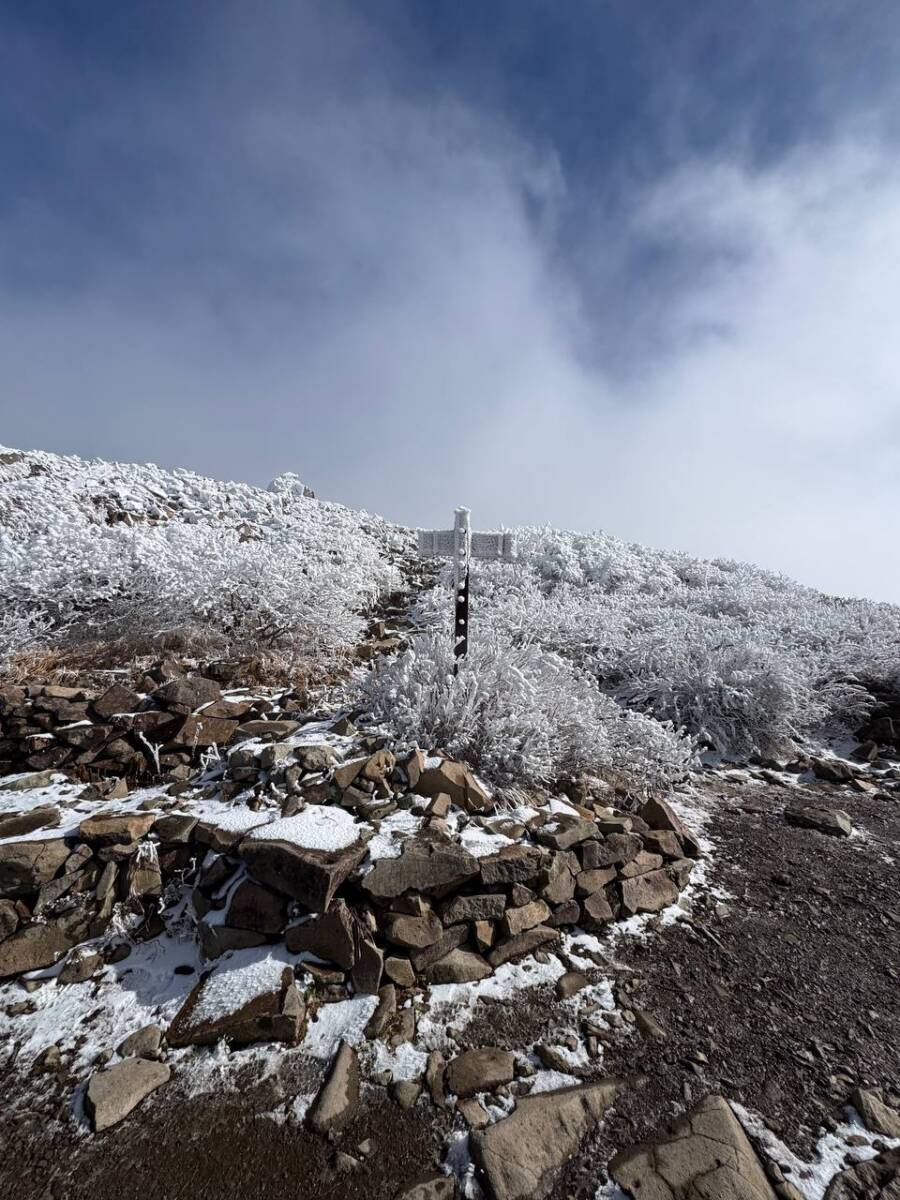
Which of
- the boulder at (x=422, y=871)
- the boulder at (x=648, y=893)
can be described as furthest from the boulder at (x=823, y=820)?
the boulder at (x=422, y=871)

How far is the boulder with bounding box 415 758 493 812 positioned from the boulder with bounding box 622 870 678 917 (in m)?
1.13

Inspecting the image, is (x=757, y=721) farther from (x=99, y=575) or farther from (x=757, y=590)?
(x=99, y=575)

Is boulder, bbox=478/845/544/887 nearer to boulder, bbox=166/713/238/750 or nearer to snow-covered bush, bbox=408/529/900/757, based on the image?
boulder, bbox=166/713/238/750

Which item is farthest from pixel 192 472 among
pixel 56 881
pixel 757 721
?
pixel 757 721

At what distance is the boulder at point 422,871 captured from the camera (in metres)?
3.12

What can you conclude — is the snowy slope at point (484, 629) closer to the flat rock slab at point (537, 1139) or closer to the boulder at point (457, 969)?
the boulder at point (457, 969)

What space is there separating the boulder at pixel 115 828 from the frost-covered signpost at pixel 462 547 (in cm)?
321

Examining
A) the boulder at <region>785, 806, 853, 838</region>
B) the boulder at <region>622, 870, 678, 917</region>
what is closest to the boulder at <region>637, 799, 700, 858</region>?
the boulder at <region>622, 870, 678, 917</region>

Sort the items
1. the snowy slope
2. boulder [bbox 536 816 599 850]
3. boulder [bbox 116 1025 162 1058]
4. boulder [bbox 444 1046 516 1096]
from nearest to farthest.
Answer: boulder [bbox 444 1046 516 1096] → boulder [bbox 116 1025 162 1058] → boulder [bbox 536 816 599 850] → the snowy slope

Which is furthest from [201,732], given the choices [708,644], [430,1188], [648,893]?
[708,644]

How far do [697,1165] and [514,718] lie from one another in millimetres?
2851

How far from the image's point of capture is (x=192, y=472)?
17.1 m

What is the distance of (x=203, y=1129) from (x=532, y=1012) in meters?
1.64

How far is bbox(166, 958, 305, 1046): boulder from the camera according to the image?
265cm
